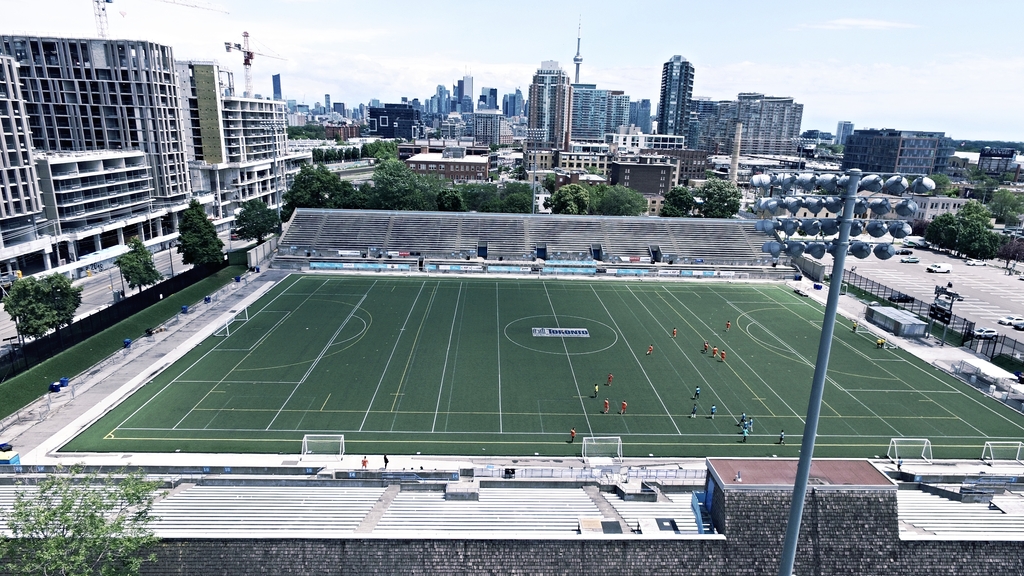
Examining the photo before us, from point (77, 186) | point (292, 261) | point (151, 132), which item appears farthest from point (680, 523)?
point (151, 132)

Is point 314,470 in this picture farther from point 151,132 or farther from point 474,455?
point 151,132

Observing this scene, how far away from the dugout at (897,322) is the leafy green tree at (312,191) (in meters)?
67.1

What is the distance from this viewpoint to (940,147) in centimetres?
14812

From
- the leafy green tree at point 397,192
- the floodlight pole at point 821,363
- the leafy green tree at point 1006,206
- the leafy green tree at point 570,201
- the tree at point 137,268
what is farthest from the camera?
the leafy green tree at point 1006,206

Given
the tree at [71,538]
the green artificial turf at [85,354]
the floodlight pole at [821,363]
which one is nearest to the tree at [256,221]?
the green artificial turf at [85,354]

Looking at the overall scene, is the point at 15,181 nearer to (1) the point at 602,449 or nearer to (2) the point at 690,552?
(1) the point at 602,449

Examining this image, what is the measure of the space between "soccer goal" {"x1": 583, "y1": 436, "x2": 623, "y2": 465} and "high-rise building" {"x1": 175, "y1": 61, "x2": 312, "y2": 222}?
218ft

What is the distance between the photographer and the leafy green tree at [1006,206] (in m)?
92.1

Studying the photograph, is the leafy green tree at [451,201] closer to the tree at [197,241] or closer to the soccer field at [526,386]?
the tree at [197,241]

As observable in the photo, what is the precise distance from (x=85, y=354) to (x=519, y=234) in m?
45.7

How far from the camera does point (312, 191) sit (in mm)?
78750

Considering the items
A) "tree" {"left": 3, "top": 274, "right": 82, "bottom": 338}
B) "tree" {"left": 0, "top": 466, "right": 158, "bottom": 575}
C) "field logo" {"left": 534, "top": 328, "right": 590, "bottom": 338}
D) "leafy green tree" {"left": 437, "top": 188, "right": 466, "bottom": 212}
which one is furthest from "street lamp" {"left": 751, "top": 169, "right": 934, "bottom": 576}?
"leafy green tree" {"left": 437, "top": 188, "right": 466, "bottom": 212}

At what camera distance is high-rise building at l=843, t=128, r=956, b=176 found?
121562 mm

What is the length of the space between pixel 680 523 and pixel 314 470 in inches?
633
